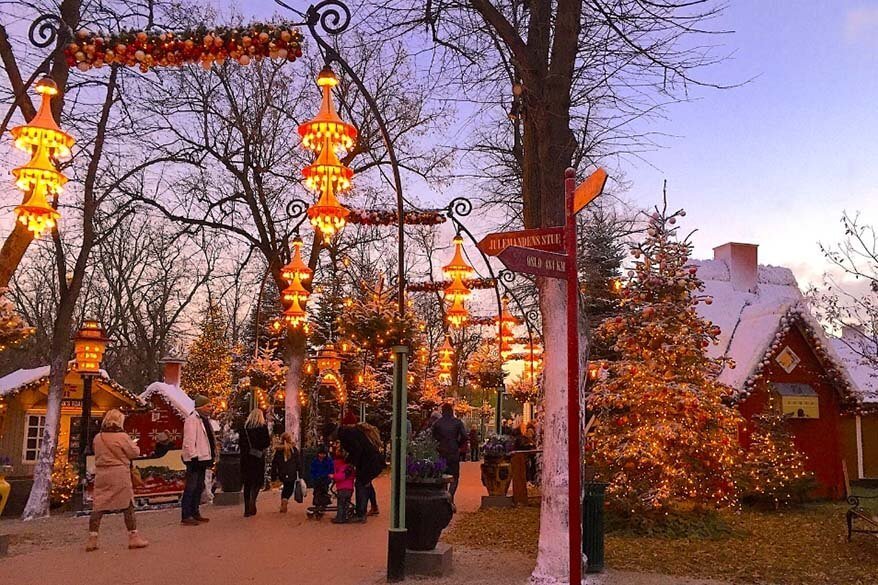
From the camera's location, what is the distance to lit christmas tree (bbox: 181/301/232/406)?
1564 inches

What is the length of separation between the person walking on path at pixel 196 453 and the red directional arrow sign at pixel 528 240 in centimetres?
685

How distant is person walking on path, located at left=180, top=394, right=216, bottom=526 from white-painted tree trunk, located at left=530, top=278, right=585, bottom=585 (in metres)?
6.34

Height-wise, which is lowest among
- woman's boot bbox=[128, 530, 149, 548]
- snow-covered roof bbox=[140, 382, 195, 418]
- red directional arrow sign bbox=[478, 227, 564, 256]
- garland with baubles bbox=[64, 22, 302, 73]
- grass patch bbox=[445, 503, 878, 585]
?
grass patch bbox=[445, 503, 878, 585]

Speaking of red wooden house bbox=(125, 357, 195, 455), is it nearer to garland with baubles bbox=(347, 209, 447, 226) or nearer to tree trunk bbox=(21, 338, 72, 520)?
tree trunk bbox=(21, 338, 72, 520)

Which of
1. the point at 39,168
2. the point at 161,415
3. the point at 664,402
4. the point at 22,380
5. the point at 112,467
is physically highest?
the point at 39,168

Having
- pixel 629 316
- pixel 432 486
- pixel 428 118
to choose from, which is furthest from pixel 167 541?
pixel 428 118

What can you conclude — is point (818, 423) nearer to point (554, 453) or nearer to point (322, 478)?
point (322, 478)

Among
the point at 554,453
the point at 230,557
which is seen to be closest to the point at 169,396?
the point at 230,557

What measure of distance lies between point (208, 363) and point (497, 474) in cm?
2867

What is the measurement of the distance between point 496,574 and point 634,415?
5594mm

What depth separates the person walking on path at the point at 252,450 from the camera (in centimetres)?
1320

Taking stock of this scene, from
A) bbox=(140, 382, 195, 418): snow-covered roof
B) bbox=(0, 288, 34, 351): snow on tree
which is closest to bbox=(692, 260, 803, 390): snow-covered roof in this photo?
bbox=(0, 288, 34, 351): snow on tree

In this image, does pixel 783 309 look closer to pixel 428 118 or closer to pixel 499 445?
pixel 499 445

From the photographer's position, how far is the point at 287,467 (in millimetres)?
14305
